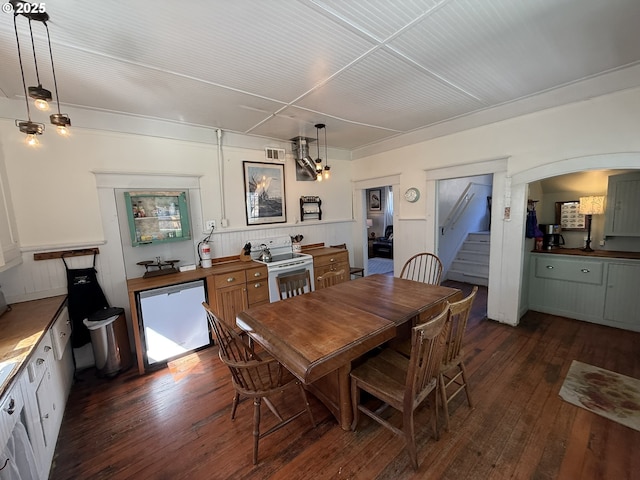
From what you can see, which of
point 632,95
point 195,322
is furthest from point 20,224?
point 632,95

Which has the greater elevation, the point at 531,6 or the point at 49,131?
the point at 531,6

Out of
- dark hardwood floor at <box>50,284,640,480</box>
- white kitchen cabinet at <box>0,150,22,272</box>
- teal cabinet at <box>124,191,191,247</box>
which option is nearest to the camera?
dark hardwood floor at <box>50,284,640,480</box>

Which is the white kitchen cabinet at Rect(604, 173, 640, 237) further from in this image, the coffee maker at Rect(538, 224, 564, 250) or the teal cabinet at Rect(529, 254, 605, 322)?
the teal cabinet at Rect(529, 254, 605, 322)

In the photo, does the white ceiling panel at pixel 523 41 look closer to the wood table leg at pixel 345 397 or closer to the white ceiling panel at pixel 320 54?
the white ceiling panel at pixel 320 54

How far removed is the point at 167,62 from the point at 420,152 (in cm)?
325

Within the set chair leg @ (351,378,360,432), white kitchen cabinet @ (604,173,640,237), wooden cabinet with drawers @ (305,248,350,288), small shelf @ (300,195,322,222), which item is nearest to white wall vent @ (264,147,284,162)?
small shelf @ (300,195,322,222)

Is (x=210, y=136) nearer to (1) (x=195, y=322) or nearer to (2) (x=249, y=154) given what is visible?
(2) (x=249, y=154)

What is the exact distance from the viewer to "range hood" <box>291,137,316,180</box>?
3.82m

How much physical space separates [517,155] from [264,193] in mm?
3235

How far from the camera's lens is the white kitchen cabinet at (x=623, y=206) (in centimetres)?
316

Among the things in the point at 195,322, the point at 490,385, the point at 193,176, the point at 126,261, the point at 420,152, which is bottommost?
the point at 490,385

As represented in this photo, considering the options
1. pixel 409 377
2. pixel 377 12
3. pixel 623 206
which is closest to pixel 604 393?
pixel 409 377

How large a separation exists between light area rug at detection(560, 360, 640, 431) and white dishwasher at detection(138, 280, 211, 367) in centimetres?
341

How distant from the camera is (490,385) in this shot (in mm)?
2195
